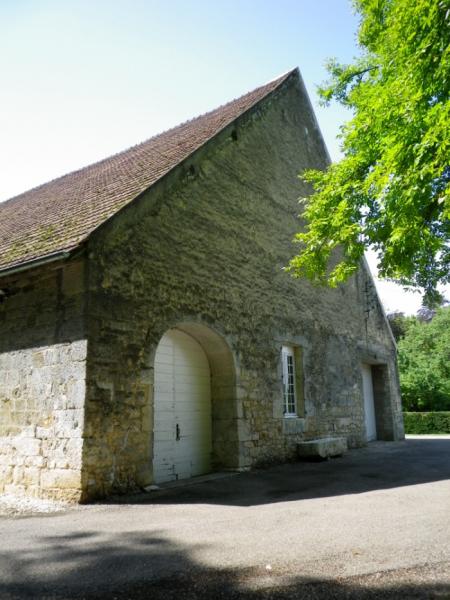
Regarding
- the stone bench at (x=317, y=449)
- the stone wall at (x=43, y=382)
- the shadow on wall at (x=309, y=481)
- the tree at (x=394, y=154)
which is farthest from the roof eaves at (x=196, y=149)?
the stone bench at (x=317, y=449)

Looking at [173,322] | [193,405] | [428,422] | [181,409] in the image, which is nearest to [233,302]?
[173,322]

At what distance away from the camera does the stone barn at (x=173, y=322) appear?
602 centimetres

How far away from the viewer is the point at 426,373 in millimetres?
24125

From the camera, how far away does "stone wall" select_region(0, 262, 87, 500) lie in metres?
5.79

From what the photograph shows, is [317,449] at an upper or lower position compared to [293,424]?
lower

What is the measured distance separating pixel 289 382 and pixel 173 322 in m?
4.26

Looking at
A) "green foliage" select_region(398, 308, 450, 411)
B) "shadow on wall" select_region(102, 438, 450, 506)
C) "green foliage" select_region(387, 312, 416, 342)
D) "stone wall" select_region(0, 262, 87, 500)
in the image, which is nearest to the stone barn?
"stone wall" select_region(0, 262, 87, 500)

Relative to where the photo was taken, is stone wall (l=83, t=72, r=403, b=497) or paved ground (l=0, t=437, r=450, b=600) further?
stone wall (l=83, t=72, r=403, b=497)

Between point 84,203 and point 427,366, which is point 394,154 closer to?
point 84,203

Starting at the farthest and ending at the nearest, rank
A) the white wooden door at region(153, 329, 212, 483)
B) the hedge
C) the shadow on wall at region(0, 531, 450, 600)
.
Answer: the hedge < the white wooden door at region(153, 329, 212, 483) < the shadow on wall at region(0, 531, 450, 600)

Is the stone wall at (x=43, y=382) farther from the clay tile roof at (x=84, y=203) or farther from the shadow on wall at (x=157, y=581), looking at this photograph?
the shadow on wall at (x=157, y=581)

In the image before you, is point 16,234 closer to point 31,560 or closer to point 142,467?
point 142,467

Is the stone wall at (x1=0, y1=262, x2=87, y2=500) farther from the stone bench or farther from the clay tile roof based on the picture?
the stone bench

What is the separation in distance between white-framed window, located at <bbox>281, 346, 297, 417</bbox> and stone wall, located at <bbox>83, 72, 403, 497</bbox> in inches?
11.9
